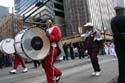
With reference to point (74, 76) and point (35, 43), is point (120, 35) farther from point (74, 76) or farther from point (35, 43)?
point (74, 76)

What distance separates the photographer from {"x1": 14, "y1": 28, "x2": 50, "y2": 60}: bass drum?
30.2 ft

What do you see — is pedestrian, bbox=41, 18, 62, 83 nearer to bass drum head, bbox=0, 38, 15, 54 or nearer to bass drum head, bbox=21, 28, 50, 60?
bass drum head, bbox=21, 28, 50, 60

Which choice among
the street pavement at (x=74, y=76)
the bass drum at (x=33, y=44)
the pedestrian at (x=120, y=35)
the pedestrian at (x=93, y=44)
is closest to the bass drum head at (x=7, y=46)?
the street pavement at (x=74, y=76)

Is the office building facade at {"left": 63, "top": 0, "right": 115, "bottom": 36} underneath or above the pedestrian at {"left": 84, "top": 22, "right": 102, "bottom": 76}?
above

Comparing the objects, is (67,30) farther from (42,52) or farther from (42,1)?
(42,52)

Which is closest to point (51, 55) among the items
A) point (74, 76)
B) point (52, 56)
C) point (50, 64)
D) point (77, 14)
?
point (52, 56)

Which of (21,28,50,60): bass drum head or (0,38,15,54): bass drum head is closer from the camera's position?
(21,28,50,60): bass drum head

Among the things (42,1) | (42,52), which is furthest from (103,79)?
(42,1)

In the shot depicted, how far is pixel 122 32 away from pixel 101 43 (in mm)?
4632

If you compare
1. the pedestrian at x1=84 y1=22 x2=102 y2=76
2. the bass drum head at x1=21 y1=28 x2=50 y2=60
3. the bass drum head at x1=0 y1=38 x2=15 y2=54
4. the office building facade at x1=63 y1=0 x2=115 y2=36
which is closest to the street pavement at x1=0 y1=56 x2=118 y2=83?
the pedestrian at x1=84 y1=22 x2=102 y2=76

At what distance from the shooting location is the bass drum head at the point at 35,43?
9203mm

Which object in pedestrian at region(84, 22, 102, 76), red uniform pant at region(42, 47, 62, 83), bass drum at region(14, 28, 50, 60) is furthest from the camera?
pedestrian at region(84, 22, 102, 76)

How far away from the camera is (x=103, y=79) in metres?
11.3

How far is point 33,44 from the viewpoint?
9.54 metres
